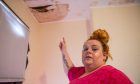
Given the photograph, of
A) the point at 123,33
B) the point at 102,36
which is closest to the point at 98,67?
the point at 102,36

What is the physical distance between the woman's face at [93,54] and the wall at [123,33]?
0.78 metres

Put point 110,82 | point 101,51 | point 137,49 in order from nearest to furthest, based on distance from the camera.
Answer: point 110,82 < point 101,51 < point 137,49

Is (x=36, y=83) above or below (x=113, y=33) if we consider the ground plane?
below

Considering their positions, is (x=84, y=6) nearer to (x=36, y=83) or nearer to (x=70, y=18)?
(x=70, y=18)

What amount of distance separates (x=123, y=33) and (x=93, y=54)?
37.4 inches

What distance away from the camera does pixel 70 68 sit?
4.55 ft

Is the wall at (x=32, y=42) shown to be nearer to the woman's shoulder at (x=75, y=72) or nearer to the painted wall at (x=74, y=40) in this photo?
the painted wall at (x=74, y=40)

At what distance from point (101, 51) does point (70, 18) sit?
1.21 m

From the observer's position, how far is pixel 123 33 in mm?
1869

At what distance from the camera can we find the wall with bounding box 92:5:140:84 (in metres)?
1.78

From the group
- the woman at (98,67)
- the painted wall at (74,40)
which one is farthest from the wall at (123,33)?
the woman at (98,67)

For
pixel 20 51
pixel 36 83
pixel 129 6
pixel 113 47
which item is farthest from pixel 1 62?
pixel 129 6

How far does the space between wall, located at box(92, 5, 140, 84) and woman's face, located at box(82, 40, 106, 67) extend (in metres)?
0.78

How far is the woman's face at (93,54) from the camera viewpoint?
1.04 m
